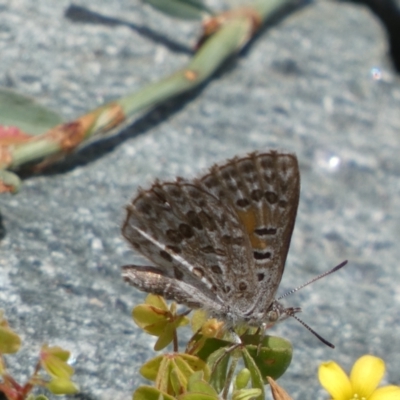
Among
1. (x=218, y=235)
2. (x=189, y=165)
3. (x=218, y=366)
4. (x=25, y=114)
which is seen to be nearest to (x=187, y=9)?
(x=189, y=165)

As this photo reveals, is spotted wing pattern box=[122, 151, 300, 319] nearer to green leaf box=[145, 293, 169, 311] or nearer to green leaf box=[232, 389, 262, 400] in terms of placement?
green leaf box=[145, 293, 169, 311]

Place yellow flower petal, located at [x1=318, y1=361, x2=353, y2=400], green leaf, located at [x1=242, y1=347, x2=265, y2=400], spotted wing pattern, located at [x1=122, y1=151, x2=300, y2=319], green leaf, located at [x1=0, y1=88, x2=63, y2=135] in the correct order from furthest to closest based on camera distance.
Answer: green leaf, located at [x1=0, y1=88, x2=63, y2=135]
spotted wing pattern, located at [x1=122, y1=151, x2=300, y2=319]
yellow flower petal, located at [x1=318, y1=361, x2=353, y2=400]
green leaf, located at [x1=242, y1=347, x2=265, y2=400]

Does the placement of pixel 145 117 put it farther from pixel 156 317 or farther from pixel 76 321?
pixel 156 317

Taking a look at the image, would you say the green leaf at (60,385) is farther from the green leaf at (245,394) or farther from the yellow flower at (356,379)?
the yellow flower at (356,379)

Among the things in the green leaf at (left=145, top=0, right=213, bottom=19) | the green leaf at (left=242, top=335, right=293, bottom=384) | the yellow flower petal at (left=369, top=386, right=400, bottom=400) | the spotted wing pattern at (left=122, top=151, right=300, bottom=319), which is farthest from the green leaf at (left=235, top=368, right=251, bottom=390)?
the green leaf at (left=145, top=0, right=213, bottom=19)

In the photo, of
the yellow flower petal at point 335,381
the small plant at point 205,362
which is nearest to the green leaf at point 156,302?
the small plant at point 205,362

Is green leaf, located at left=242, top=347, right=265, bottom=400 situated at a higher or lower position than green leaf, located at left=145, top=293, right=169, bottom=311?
higher

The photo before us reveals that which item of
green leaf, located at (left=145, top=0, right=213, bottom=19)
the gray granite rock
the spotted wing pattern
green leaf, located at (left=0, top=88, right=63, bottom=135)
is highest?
the spotted wing pattern

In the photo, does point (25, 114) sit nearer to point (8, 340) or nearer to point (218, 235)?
point (218, 235)
